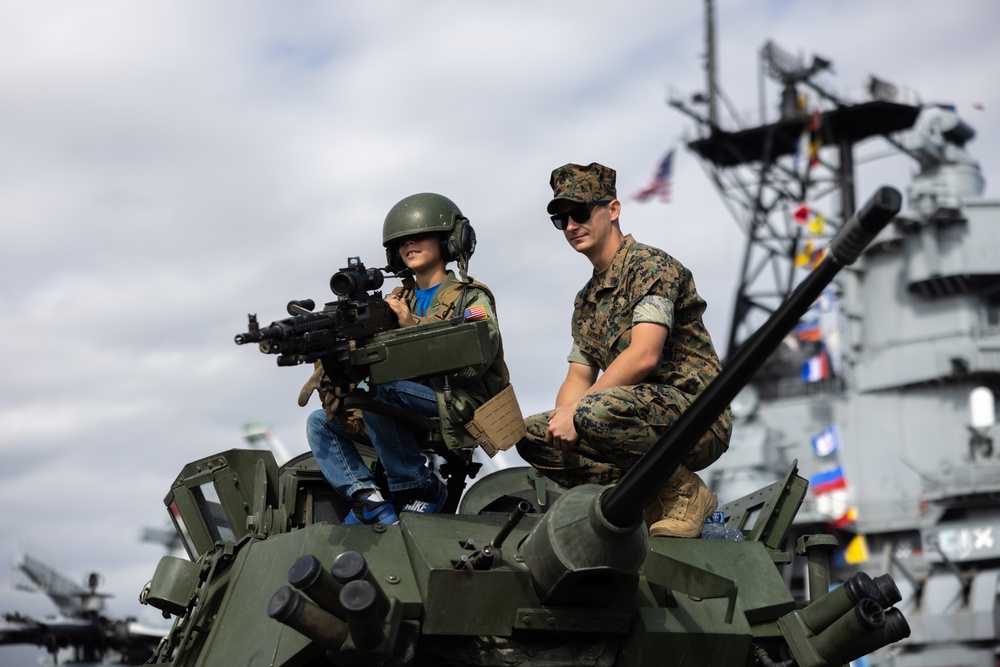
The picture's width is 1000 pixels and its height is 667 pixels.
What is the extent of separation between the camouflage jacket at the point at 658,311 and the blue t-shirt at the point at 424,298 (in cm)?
103

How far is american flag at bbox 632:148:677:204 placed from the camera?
42.3 meters

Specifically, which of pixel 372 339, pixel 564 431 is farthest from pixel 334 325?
pixel 564 431

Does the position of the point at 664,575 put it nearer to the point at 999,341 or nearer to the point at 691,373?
the point at 691,373

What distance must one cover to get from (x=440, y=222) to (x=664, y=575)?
262 cm

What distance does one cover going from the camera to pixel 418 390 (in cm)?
736

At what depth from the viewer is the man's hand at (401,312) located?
722cm

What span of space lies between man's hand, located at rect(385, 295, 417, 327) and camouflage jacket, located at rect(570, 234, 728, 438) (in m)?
1.31

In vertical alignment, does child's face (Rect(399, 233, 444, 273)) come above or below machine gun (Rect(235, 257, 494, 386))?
above

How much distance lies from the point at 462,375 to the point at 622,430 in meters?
0.91

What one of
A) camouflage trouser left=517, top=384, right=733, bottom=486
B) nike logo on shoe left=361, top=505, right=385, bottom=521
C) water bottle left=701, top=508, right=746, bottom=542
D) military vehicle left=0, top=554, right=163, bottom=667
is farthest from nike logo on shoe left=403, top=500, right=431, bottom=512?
military vehicle left=0, top=554, right=163, bottom=667

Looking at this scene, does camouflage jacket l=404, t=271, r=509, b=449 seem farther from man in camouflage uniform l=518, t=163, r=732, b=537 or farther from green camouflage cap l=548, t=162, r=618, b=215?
green camouflage cap l=548, t=162, r=618, b=215

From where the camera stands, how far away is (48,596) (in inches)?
1511

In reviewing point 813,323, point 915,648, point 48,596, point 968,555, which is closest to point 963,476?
point 968,555

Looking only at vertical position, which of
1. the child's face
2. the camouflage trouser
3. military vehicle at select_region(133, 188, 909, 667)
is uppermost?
the child's face
